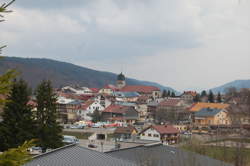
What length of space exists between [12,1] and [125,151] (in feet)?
35.4

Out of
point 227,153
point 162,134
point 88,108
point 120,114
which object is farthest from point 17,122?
point 88,108

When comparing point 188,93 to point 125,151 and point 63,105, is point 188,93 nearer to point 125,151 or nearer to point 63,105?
point 63,105

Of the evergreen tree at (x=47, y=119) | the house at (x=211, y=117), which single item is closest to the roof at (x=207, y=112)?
the house at (x=211, y=117)

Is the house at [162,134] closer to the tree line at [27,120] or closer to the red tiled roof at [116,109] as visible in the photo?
the tree line at [27,120]

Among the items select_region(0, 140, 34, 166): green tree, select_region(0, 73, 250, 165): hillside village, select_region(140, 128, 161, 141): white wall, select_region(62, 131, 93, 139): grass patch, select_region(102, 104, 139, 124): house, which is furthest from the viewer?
select_region(102, 104, 139, 124): house

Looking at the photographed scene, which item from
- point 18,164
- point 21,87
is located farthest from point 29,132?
point 18,164

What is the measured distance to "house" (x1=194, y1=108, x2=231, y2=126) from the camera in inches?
2110

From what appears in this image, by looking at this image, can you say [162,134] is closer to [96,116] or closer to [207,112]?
[207,112]

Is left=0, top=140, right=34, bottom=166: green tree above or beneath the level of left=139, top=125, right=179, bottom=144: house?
above

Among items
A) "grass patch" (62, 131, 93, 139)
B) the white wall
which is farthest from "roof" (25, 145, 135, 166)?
"grass patch" (62, 131, 93, 139)

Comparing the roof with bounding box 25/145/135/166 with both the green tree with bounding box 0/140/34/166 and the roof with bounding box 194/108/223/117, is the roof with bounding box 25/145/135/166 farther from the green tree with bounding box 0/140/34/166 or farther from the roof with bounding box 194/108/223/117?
the roof with bounding box 194/108/223/117

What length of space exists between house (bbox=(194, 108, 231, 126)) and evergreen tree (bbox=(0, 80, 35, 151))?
37434 millimetres

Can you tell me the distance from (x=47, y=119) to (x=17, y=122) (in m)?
2.94

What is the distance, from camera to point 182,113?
5766 centimetres
